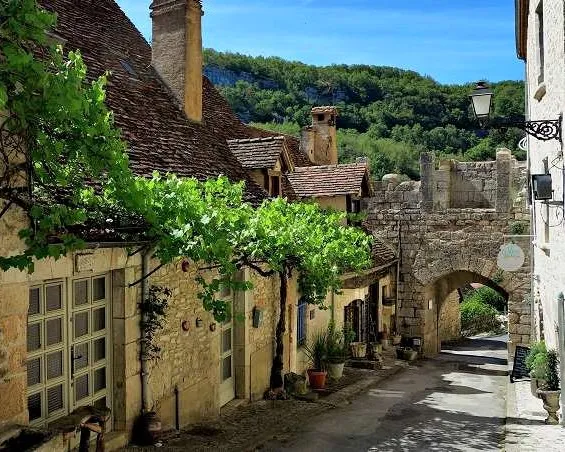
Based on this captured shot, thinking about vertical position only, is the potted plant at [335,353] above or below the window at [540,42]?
below

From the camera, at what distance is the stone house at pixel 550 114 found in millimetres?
7594

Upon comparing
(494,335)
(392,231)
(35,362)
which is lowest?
(494,335)

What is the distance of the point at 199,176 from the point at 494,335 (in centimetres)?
2296

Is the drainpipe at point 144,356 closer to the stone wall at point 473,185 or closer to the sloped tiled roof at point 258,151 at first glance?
the sloped tiled roof at point 258,151

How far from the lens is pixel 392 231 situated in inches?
739

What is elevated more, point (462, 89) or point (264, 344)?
point (462, 89)

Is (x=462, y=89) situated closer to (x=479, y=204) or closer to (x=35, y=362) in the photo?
(x=479, y=204)

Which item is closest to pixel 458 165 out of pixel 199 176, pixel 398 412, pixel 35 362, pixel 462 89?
pixel 398 412

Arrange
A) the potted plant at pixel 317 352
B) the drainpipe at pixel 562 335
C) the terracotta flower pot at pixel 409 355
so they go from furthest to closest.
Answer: the terracotta flower pot at pixel 409 355 < the potted plant at pixel 317 352 < the drainpipe at pixel 562 335

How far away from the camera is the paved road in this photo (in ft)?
26.9

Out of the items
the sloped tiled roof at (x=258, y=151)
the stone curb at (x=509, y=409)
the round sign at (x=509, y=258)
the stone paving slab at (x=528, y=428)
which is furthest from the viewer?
the round sign at (x=509, y=258)

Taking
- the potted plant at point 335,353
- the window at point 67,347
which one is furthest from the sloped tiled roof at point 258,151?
the window at point 67,347

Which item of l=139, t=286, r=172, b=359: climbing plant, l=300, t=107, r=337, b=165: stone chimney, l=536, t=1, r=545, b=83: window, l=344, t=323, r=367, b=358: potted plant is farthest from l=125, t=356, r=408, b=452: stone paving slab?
l=300, t=107, r=337, b=165: stone chimney

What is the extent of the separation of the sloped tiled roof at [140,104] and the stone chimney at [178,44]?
0.20 m
